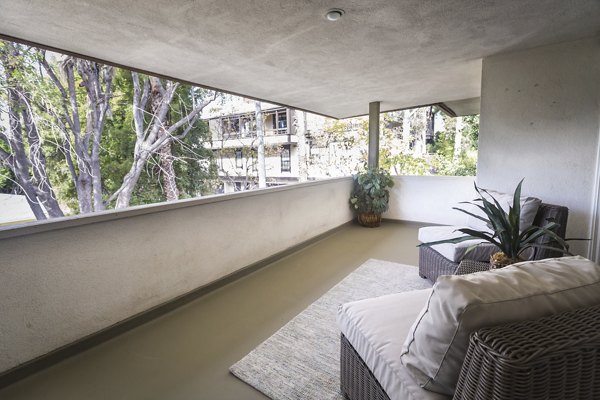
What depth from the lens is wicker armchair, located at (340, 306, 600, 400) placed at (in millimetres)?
583

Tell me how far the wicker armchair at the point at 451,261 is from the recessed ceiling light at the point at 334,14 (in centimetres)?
209

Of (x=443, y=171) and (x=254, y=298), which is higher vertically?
(x=443, y=171)

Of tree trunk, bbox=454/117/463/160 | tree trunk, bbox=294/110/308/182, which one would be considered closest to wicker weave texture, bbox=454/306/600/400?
tree trunk, bbox=294/110/308/182

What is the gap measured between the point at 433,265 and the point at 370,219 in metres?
2.33

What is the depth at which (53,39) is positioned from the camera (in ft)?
7.25

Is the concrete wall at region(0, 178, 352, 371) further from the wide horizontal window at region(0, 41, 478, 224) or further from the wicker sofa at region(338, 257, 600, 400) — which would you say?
the wide horizontal window at region(0, 41, 478, 224)

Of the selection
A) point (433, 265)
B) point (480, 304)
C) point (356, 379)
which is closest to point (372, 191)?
point (433, 265)

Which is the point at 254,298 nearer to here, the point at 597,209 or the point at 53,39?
the point at 53,39

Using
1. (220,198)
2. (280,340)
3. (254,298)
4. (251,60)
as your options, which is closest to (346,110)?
(251,60)

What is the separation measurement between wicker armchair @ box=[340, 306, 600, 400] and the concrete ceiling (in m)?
1.95

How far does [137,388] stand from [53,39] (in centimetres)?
266

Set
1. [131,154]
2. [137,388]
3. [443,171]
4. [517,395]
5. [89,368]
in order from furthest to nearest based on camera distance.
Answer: [443,171] → [131,154] → [89,368] → [137,388] → [517,395]

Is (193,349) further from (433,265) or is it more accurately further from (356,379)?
(433,265)

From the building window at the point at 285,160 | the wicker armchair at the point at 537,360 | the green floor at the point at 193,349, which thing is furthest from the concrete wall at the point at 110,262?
the building window at the point at 285,160
